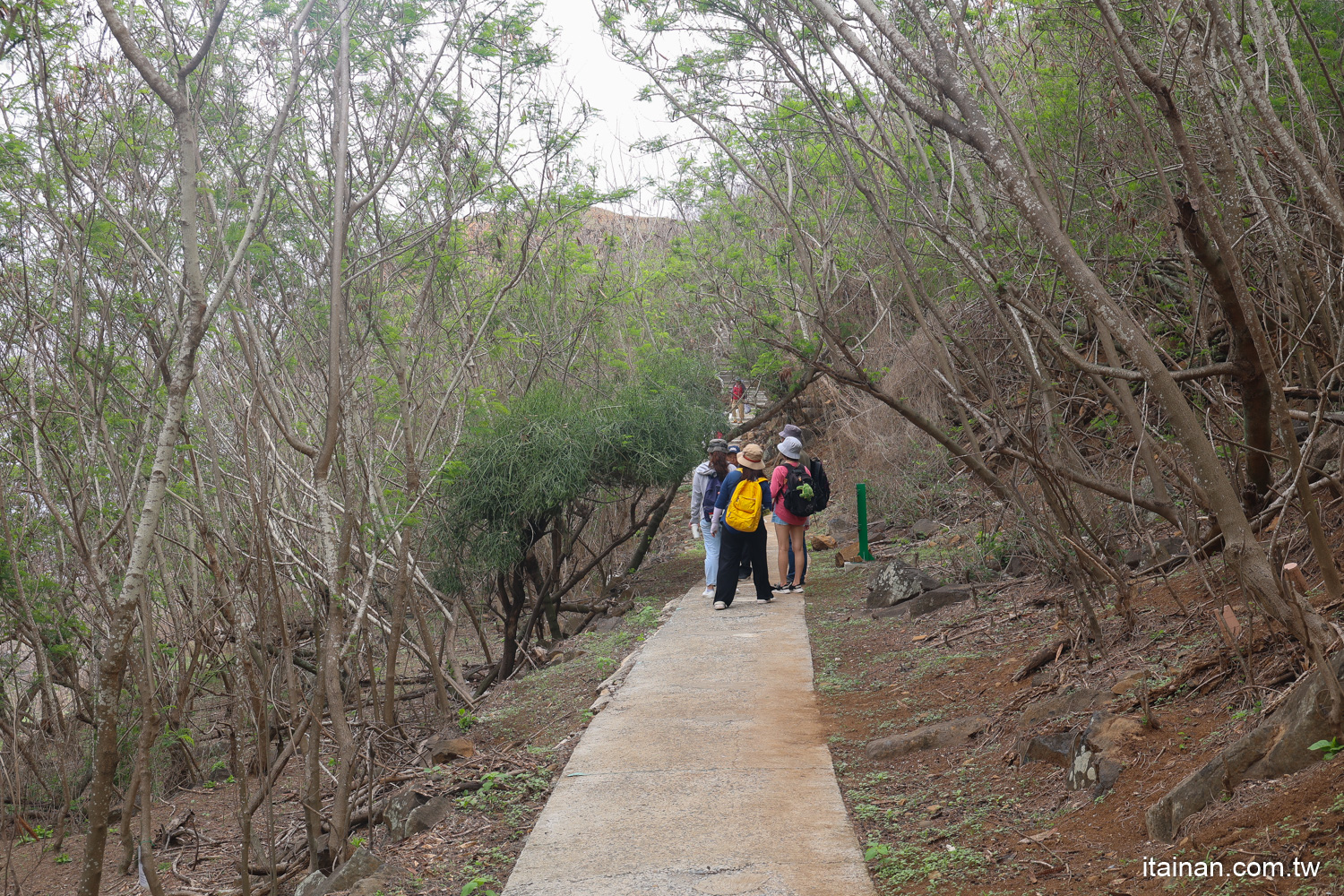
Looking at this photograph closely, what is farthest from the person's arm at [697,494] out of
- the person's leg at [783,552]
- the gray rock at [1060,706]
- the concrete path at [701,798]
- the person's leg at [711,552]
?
the gray rock at [1060,706]

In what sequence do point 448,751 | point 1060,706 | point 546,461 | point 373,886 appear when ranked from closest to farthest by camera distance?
point 373,886 → point 1060,706 → point 448,751 → point 546,461

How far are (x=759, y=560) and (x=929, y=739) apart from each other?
4.92 m

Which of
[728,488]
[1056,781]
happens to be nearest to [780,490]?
[728,488]

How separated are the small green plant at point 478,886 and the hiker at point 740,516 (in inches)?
231

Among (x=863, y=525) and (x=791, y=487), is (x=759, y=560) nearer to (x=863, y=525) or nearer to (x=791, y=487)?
(x=791, y=487)

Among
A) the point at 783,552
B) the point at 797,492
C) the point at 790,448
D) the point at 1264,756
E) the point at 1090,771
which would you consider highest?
the point at 790,448

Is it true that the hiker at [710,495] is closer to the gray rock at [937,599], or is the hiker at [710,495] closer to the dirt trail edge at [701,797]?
the gray rock at [937,599]

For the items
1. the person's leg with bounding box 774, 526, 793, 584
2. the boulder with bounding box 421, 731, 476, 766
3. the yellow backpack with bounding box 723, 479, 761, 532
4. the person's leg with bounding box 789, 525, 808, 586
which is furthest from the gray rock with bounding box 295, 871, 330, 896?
the person's leg with bounding box 789, 525, 808, 586

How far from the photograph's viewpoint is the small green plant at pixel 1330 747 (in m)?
3.22

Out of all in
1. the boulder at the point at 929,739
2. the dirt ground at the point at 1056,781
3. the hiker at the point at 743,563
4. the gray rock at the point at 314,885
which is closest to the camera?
the dirt ground at the point at 1056,781

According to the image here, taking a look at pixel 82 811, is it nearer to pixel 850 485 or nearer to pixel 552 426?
pixel 552 426

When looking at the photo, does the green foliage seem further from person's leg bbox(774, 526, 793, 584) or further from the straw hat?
the straw hat

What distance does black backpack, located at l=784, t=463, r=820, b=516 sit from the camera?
34.8 ft

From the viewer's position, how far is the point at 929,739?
579 centimetres
